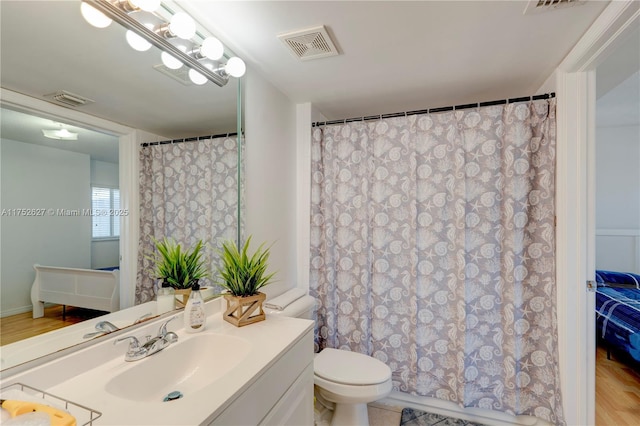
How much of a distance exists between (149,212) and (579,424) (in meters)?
2.48

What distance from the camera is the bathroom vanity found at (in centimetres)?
72

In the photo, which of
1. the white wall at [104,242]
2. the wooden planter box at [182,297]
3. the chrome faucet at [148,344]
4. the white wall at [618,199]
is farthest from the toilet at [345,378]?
the white wall at [618,199]

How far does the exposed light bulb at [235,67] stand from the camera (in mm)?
1444

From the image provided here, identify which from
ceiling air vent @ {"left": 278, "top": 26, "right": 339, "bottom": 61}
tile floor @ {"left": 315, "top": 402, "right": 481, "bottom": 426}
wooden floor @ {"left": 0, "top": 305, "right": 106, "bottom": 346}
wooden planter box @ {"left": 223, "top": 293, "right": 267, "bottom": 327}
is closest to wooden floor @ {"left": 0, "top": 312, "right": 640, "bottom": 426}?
wooden floor @ {"left": 0, "top": 305, "right": 106, "bottom": 346}

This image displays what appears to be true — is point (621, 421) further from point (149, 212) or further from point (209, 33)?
point (209, 33)

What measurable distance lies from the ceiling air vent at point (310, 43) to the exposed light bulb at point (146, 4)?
526mm

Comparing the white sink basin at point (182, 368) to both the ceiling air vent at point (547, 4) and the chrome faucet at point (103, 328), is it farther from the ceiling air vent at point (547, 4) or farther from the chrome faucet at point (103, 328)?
the ceiling air vent at point (547, 4)

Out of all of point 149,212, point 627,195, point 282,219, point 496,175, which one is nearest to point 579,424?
point 496,175

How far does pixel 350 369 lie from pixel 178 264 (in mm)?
1122

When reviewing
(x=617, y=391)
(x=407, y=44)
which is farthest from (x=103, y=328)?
(x=617, y=391)

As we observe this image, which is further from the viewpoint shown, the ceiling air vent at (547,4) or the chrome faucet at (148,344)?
the ceiling air vent at (547,4)

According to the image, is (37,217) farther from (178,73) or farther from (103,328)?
(178,73)

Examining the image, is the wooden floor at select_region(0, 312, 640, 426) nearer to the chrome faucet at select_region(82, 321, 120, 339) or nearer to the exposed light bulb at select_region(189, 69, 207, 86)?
the chrome faucet at select_region(82, 321, 120, 339)

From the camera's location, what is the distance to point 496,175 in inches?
71.7
